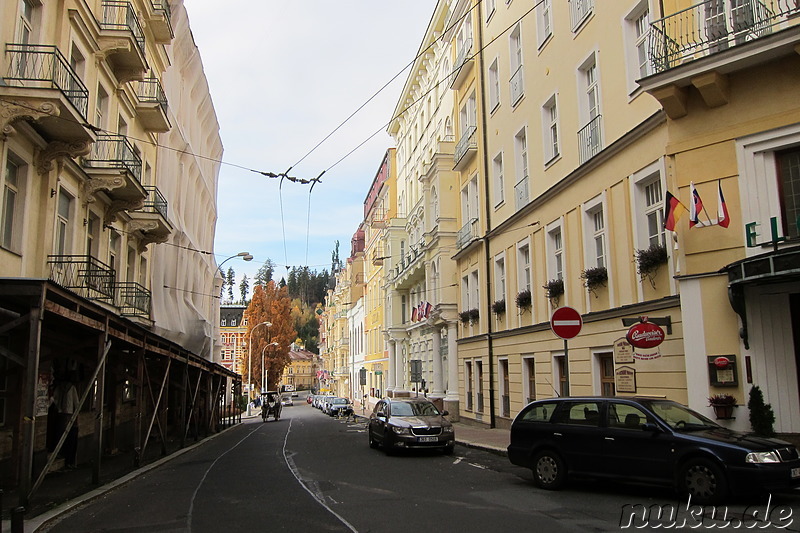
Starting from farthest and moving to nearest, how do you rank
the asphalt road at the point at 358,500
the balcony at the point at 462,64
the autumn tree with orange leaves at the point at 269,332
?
1. the autumn tree with orange leaves at the point at 269,332
2. the balcony at the point at 462,64
3. the asphalt road at the point at 358,500

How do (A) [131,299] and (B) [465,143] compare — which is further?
(B) [465,143]

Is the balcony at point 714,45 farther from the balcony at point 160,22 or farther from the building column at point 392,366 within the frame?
the building column at point 392,366

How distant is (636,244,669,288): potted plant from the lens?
43.6ft

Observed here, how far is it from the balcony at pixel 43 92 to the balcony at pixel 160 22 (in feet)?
30.7

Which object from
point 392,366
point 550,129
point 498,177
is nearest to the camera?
point 550,129

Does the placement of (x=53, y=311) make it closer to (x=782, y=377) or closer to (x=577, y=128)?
(x=782, y=377)

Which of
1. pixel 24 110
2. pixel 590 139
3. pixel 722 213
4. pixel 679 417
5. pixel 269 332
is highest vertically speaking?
pixel 590 139

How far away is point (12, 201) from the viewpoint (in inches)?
542

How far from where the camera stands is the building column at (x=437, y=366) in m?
34.7

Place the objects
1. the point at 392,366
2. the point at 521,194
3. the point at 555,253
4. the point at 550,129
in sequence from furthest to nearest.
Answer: the point at 392,366, the point at 521,194, the point at 550,129, the point at 555,253

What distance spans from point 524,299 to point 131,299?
13.3m

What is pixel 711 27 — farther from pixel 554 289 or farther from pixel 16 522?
pixel 16 522

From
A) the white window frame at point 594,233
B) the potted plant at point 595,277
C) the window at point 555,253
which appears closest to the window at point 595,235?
the white window frame at point 594,233

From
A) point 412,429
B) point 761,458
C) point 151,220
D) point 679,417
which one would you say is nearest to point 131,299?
point 151,220
